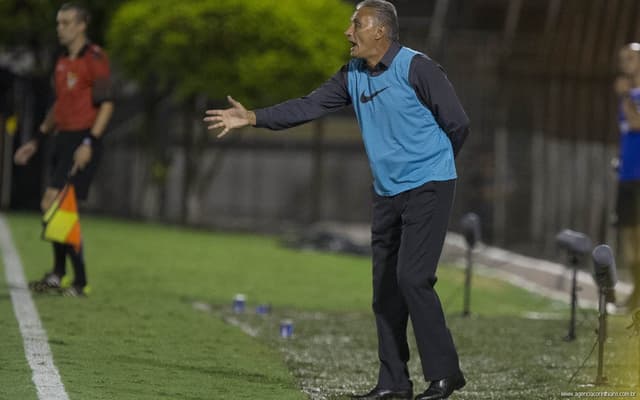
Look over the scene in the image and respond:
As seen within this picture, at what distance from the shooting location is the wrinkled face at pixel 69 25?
11789mm

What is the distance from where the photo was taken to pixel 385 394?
300 inches

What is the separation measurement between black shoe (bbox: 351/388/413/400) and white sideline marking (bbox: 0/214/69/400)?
134 cm

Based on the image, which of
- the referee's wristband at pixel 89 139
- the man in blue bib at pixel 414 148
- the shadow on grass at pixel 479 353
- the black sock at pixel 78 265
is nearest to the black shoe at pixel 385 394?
the man in blue bib at pixel 414 148

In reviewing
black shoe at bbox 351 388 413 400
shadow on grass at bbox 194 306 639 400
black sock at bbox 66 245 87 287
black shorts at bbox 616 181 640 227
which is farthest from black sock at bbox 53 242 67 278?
black shoe at bbox 351 388 413 400

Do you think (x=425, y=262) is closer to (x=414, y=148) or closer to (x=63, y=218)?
(x=414, y=148)

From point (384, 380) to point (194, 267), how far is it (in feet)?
32.0

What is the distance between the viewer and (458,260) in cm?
2027

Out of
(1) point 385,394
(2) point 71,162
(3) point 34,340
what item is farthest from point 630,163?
(1) point 385,394

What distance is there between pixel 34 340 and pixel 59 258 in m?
3.29

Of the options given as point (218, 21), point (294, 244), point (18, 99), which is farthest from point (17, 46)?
point (294, 244)

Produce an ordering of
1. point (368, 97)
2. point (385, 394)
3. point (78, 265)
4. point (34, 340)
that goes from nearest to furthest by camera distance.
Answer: point (368, 97) < point (385, 394) < point (34, 340) < point (78, 265)

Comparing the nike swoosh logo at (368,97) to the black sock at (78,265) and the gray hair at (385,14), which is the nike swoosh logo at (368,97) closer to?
the gray hair at (385,14)

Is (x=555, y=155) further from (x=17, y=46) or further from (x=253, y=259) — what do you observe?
(x=17, y=46)

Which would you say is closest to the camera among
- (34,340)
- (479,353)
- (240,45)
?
(34,340)
